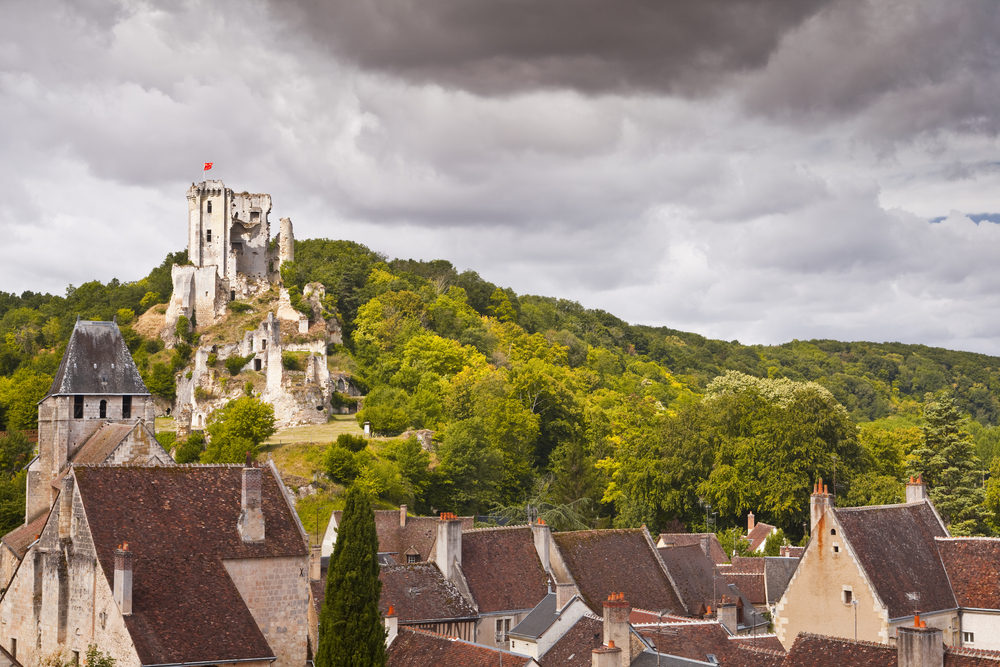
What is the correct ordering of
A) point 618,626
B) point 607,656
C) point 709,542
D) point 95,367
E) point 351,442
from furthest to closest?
1. point 351,442
2. point 709,542
3. point 95,367
4. point 618,626
5. point 607,656

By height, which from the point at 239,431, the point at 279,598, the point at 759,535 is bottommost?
the point at 759,535

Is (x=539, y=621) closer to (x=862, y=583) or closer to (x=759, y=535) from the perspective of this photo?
(x=862, y=583)

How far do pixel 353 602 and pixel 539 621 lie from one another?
8234mm

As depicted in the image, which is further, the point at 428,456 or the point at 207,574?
the point at 428,456

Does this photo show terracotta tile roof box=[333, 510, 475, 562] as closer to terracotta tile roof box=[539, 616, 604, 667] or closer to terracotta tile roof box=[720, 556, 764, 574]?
terracotta tile roof box=[720, 556, 764, 574]

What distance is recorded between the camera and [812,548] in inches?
1277

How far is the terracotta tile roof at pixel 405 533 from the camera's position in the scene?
46.9m

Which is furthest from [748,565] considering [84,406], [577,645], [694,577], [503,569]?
[84,406]

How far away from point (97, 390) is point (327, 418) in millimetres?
38046

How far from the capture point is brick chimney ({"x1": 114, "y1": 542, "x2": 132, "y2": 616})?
85.7 ft

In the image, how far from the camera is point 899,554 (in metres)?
32.6

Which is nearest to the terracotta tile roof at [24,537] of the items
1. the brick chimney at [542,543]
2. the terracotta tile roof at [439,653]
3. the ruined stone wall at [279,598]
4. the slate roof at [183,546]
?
the slate roof at [183,546]

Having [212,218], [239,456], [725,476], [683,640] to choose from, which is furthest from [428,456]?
[683,640]

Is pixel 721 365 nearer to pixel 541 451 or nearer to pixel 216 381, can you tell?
pixel 541 451
